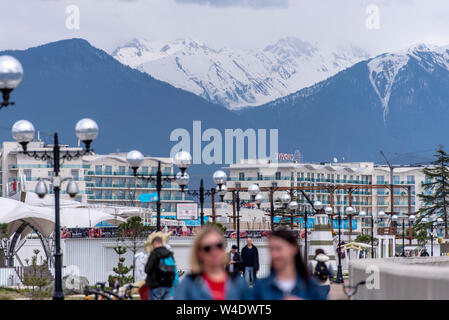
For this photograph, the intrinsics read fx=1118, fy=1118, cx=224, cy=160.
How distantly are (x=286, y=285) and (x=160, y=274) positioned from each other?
627 centimetres

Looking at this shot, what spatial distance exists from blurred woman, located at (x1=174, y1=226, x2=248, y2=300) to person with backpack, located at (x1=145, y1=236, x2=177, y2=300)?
5.96 meters

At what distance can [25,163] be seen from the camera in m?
151

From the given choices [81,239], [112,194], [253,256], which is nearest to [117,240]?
[81,239]

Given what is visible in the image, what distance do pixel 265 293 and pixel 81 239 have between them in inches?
1592

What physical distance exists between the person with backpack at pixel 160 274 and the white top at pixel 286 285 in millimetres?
6151

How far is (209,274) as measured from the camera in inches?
366

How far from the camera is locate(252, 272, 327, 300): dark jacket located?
921 centimetres

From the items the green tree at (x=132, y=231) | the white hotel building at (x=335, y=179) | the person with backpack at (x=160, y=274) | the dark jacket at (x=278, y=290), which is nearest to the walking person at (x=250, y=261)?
the person with backpack at (x=160, y=274)

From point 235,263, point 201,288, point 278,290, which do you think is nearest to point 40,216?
point 235,263

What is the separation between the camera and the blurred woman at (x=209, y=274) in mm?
9219

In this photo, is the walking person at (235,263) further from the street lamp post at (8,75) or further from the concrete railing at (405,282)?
the concrete railing at (405,282)

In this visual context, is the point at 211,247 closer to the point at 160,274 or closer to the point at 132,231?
the point at 160,274
